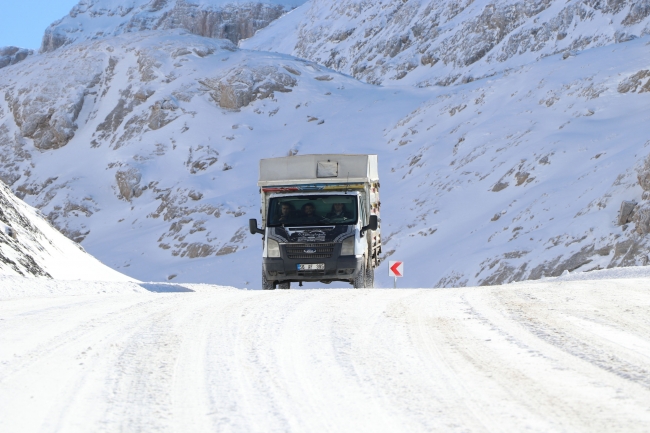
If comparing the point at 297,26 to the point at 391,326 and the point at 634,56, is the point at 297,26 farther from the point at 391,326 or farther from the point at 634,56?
the point at 391,326

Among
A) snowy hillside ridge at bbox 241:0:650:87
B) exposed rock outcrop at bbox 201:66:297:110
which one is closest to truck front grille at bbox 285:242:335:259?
snowy hillside ridge at bbox 241:0:650:87

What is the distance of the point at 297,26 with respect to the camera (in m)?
140

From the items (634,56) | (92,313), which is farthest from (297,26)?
(92,313)

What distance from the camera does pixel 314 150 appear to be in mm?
57156

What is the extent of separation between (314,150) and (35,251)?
39.8m

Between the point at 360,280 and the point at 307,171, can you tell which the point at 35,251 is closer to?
Result: the point at 307,171

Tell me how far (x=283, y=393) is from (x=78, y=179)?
61171 millimetres

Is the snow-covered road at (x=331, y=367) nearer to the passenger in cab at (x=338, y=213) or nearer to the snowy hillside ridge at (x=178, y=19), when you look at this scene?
the passenger in cab at (x=338, y=213)

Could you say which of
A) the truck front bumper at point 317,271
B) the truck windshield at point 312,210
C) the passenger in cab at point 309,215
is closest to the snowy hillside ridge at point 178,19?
the truck windshield at point 312,210

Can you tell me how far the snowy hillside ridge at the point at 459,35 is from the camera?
7238 centimetres

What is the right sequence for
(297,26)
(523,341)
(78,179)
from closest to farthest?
1. (523,341)
2. (78,179)
3. (297,26)

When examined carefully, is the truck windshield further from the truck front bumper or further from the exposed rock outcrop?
the exposed rock outcrop

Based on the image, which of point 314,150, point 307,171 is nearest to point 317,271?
point 307,171

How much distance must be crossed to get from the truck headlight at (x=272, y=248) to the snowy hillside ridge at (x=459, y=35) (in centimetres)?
5167
